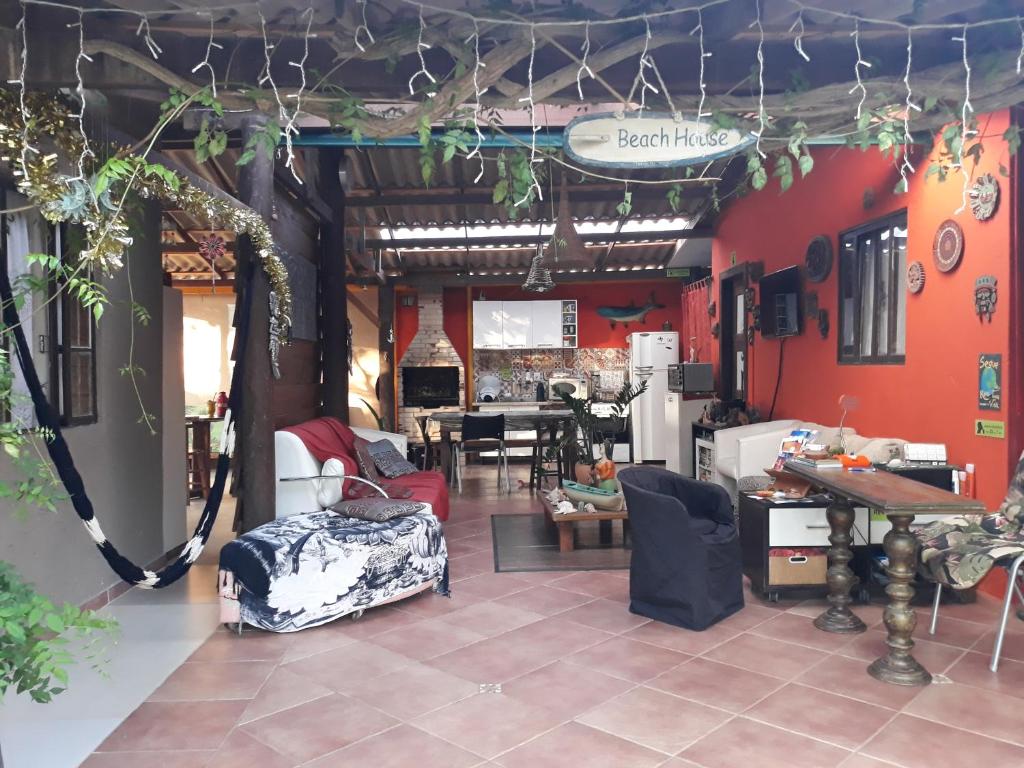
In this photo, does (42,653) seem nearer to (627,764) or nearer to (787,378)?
(627,764)

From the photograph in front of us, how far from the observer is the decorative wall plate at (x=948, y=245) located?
173 inches

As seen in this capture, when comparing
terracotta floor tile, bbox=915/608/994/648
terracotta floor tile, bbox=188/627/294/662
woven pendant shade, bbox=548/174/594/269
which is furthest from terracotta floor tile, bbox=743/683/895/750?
woven pendant shade, bbox=548/174/594/269

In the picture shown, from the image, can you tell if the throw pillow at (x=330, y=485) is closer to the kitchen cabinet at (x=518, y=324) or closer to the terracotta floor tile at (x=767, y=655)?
the terracotta floor tile at (x=767, y=655)

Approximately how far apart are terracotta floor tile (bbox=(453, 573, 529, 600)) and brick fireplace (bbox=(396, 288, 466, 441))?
7.37 meters

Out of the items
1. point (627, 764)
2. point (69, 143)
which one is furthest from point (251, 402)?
point (627, 764)

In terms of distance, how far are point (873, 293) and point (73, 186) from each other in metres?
4.98

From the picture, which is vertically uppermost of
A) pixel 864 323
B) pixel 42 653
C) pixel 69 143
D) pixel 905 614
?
pixel 69 143

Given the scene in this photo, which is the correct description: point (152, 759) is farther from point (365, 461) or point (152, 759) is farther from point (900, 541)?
point (365, 461)

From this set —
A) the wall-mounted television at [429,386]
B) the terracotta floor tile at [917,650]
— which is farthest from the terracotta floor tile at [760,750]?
the wall-mounted television at [429,386]

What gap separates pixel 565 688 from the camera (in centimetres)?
314

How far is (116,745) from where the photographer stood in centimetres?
267

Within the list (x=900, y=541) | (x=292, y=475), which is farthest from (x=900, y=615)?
(x=292, y=475)

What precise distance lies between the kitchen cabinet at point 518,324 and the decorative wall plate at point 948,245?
7.82 m

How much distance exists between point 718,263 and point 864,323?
358 cm
